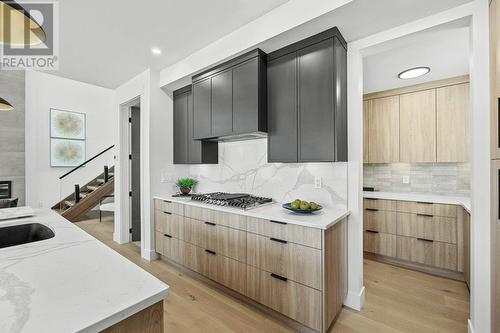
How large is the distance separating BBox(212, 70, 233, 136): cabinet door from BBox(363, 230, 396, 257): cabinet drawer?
2.51 metres

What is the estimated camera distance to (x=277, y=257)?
191 cm

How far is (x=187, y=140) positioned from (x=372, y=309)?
2.96m

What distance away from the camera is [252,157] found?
292 centimetres

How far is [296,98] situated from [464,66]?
2.24m

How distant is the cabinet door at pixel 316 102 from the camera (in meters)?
1.98

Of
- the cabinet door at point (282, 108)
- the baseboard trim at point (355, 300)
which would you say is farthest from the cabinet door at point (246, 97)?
the baseboard trim at point (355, 300)

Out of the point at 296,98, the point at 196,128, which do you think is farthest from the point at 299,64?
the point at 196,128

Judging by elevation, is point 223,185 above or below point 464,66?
below

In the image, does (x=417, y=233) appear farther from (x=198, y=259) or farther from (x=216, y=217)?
(x=198, y=259)

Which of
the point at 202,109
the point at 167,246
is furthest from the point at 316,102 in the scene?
the point at 167,246

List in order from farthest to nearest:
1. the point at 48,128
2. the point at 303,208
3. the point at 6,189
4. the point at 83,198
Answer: the point at 48,128 → the point at 83,198 → the point at 6,189 → the point at 303,208

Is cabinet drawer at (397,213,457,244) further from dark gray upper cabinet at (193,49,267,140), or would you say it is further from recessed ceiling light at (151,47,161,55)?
recessed ceiling light at (151,47,161,55)

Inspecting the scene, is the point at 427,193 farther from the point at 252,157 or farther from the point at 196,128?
the point at 196,128

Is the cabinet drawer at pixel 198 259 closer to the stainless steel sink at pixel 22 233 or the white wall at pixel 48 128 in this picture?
the stainless steel sink at pixel 22 233
